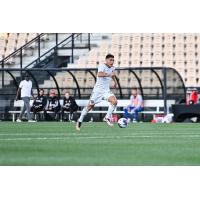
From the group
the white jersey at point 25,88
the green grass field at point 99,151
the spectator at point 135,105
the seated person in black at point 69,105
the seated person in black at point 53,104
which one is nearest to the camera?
the green grass field at point 99,151

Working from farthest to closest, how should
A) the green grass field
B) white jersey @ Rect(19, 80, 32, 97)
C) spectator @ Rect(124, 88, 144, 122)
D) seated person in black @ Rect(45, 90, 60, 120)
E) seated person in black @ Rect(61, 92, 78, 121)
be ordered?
seated person in black @ Rect(45, 90, 60, 120) < seated person in black @ Rect(61, 92, 78, 121) < spectator @ Rect(124, 88, 144, 122) < white jersey @ Rect(19, 80, 32, 97) < the green grass field

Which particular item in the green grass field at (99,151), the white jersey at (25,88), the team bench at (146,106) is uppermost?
the white jersey at (25,88)

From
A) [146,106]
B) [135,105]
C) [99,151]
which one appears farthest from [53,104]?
[99,151]

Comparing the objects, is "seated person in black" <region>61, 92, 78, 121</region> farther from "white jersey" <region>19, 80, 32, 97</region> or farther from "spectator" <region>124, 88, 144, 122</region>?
"spectator" <region>124, 88, 144, 122</region>

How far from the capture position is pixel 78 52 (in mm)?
32906

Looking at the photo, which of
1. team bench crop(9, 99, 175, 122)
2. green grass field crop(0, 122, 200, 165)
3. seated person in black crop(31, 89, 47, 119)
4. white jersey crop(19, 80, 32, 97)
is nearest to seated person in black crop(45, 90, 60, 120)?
seated person in black crop(31, 89, 47, 119)

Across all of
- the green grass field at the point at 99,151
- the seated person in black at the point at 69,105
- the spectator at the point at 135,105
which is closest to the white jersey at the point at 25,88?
the seated person in black at the point at 69,105

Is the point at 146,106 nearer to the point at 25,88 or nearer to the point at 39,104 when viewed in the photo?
the point at 39,104

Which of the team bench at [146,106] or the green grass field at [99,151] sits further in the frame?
the team bench at [146,106]

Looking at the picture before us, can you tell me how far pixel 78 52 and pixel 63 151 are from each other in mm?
22855

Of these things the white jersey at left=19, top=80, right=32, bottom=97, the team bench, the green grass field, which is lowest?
the green grass field

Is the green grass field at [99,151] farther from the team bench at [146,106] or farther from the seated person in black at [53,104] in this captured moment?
the seated person in black at [53,104]

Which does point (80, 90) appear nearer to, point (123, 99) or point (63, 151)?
point (123, 99)
